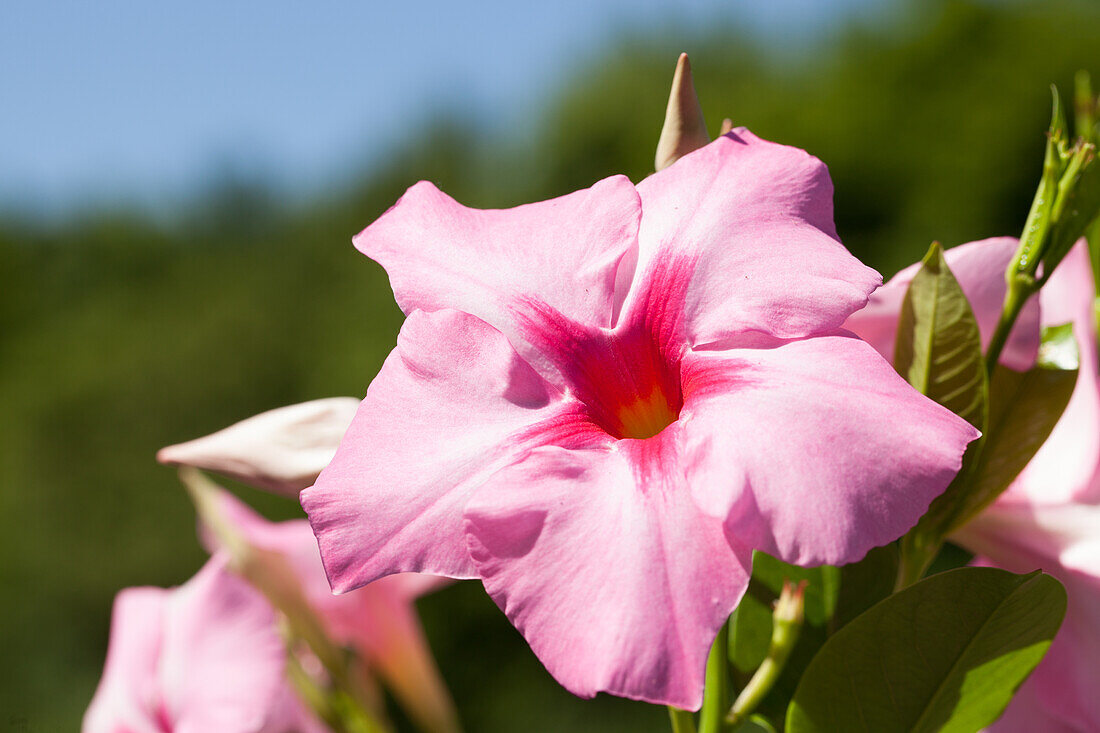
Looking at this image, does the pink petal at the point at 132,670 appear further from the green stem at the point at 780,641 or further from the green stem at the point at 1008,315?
the green stem at the point at 1008,315

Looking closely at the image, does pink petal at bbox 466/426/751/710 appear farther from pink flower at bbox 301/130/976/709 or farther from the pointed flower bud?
the pointed flower bud

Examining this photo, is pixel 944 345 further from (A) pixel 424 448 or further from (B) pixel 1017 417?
(A) pixel 424 448

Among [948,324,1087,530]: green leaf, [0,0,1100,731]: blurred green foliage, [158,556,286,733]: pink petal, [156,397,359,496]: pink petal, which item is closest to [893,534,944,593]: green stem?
[948,324,1087,530]: green leaf

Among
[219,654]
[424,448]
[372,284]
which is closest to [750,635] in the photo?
[424,448]

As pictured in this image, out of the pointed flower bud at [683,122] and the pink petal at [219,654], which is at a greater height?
the pointed flower bud at [683,122]

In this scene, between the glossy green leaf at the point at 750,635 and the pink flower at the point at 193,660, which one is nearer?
the glossy green leaf at the point at 750,635

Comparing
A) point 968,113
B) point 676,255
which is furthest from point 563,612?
point 968,113

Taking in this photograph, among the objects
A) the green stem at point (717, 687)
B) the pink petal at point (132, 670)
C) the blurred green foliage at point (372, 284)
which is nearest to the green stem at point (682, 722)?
the green stem at point (717, 687)
